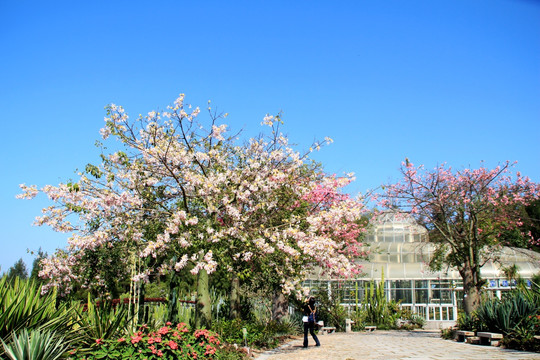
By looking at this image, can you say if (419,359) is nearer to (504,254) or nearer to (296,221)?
(296,221)

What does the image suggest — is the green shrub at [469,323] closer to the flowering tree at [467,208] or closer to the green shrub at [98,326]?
the flowering tree at [467,208]

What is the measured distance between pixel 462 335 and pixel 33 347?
12.1 metres

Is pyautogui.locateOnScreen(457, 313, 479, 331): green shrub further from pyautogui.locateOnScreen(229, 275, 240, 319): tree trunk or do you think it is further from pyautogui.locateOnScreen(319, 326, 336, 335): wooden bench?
pyautogui.locateOnScreen(229, 275, 240, 319): tree trunk

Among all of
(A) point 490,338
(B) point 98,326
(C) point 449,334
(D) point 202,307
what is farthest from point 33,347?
(C) point 449,334

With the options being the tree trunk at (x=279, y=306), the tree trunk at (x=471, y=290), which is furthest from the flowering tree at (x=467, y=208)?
the tree trunk at (x=279, y=306)

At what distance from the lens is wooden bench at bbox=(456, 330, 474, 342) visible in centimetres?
1322

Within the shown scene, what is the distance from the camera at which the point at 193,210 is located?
1113 centimetres

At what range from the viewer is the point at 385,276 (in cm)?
2439

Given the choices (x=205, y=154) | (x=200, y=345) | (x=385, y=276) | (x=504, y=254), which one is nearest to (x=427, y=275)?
(x=385, y=276)

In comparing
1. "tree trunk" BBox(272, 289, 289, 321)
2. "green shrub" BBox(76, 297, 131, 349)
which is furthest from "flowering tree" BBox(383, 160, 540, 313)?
"green shrub" BBox(76, 297, 131, 349)

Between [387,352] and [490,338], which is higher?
[490,338]

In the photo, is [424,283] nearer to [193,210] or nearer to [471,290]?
[471,290]

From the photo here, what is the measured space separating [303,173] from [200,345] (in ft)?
19.8

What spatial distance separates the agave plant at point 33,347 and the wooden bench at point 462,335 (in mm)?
11329
